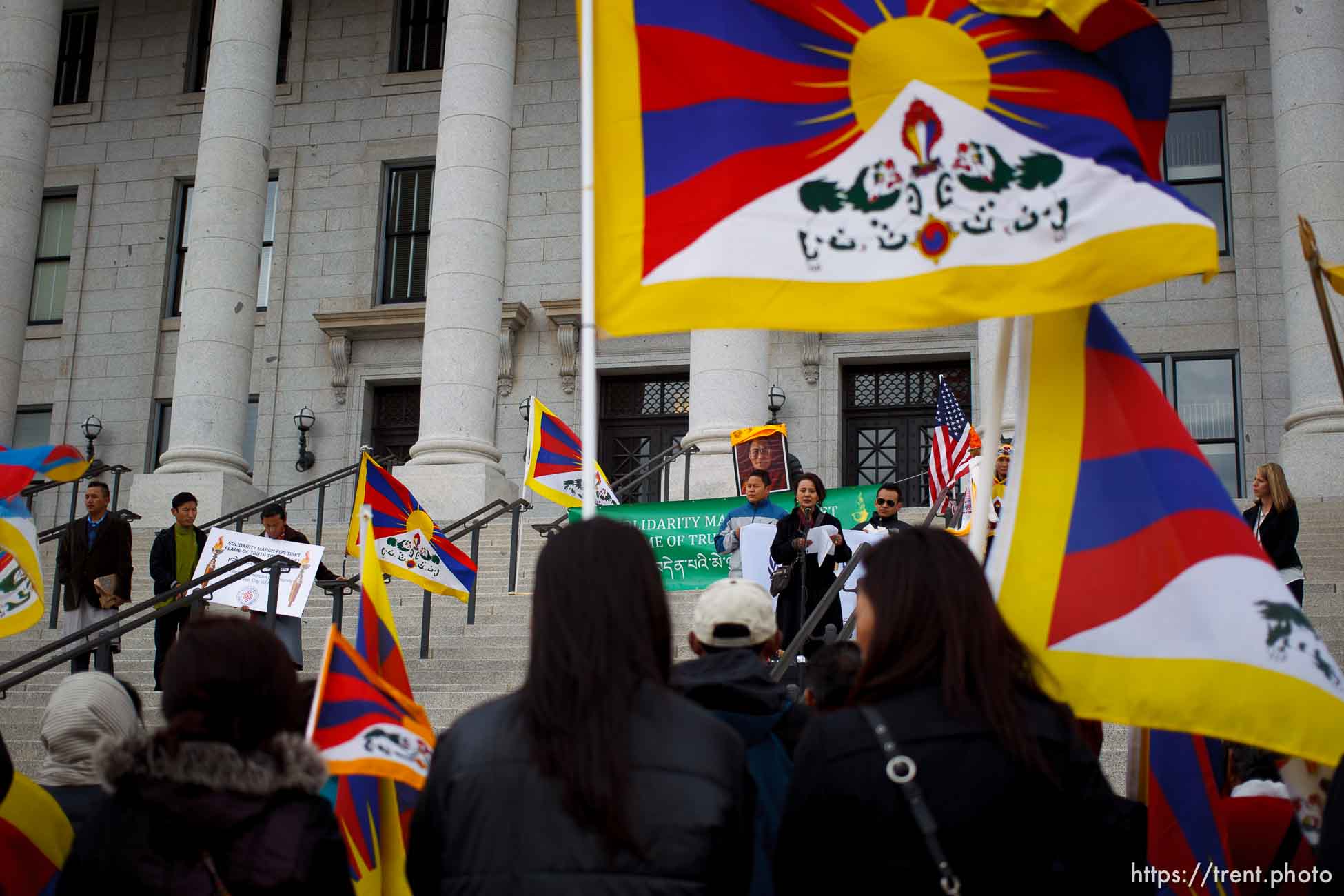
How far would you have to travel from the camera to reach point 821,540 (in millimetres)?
10156

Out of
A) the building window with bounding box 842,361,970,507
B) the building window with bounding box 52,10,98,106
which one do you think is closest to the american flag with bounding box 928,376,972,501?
the building window with bounding box 842,361,970,507

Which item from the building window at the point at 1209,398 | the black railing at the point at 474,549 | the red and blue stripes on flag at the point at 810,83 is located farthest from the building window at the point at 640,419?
the red and blue stripes on flag at the point at 810,83

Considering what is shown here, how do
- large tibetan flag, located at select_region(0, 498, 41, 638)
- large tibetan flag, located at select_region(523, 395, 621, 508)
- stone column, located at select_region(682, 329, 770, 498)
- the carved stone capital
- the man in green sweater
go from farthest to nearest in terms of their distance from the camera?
1. the carved stone capital
2. stone column, located at select_region(682, 329, 770, 498)
3. large tibetan flag, located at select_region(523, 395, 621, 508)
4. the man in green sweater
5. large tibetan flag, located at select_region(0, 498, 41, 638)

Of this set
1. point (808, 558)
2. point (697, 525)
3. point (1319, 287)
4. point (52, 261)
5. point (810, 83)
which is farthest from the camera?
point (52, 261)

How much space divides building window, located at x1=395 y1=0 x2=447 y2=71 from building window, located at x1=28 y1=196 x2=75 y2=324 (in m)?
6.02

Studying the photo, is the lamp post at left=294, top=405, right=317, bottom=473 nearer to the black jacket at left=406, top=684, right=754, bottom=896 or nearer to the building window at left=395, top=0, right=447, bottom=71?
the building window at left=395, top=0, right=447, bottom=71

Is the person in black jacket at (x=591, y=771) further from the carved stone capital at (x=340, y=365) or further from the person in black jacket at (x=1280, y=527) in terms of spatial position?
the carved stone capital at (x=340, y=365)

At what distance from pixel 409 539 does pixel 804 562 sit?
9.69 feet

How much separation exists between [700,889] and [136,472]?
66.8 feet

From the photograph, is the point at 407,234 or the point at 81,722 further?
the point at 407,234

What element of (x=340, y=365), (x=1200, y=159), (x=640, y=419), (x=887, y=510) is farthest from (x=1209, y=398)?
(x=340, y=365)

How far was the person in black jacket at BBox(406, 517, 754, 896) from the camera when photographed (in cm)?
267

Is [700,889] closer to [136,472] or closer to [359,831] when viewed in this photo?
[359,831]

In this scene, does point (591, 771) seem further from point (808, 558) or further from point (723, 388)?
point (723, 388)
